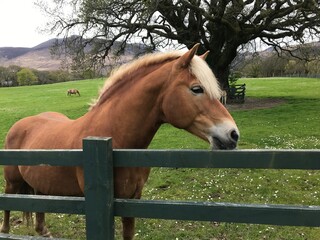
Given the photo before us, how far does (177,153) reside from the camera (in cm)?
238

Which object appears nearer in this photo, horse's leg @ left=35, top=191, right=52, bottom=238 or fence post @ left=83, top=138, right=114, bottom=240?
fence post @ left=83, top=138, right=114, bottom=240

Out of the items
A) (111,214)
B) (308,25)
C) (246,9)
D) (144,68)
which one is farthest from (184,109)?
(246,9)

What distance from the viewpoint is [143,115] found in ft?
11.2

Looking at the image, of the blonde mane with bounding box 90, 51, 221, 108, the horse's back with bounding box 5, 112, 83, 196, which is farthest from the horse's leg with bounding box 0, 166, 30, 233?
the blonde mane with bounding box 90, 51, 221, 108

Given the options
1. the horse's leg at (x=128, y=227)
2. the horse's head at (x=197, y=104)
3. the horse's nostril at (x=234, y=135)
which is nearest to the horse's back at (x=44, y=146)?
the horse's leg at (x=128, y=227)

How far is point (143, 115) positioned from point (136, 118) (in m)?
0.08

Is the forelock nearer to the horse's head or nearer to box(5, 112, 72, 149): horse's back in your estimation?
the horse's head

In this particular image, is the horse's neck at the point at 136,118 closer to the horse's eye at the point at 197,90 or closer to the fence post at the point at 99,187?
the horse's eye at the point at 197,90

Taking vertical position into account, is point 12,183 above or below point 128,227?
above

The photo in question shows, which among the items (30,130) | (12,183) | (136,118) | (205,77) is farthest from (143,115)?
(12,183)

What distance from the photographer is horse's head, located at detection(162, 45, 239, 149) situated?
2.93m

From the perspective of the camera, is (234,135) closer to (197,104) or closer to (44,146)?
(197,104)

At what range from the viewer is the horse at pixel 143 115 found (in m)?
3.05

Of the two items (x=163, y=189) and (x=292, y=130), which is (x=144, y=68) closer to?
(x=163, y=189)
